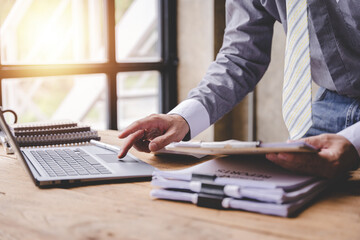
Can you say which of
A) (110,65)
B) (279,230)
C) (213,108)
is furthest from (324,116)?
(110,65)

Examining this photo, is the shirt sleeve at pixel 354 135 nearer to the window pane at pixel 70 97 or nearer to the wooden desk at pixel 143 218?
the wooden desk at pixel 143 218

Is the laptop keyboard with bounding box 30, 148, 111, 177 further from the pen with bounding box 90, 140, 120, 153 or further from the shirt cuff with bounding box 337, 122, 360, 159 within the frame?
the shirt cuff with bounding box 337, 122, 360, 159

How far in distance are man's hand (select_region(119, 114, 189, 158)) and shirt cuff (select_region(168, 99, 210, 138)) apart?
27 mm

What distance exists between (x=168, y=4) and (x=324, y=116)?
6.37 feet

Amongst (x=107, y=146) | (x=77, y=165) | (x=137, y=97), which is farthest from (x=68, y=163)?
(x=137, y=97)

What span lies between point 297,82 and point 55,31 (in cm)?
261

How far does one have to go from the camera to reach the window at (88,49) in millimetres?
2518

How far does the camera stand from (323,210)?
0.76 meters

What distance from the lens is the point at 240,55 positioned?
155 centimetres

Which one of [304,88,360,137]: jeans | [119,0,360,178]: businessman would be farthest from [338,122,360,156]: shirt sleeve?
[304,88,360,137]: jeans

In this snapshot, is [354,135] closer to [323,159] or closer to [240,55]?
[323,159]

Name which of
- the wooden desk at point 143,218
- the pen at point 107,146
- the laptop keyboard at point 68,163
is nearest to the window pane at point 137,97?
the pen at point 107,146

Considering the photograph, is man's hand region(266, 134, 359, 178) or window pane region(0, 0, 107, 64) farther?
window pane region(0, 0, 107, 64)

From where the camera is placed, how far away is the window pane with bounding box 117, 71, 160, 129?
3.20 metres
